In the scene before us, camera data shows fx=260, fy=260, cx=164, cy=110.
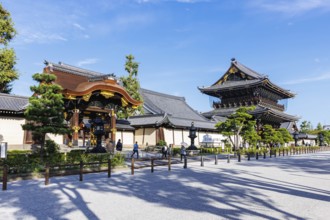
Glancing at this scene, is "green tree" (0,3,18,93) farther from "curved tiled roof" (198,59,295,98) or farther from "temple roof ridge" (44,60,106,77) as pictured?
"curved tiled roof" (198,59,295,98)

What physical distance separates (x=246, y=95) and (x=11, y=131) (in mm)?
36408

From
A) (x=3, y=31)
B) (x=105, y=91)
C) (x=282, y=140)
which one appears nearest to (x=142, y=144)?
(x=105, y=91)

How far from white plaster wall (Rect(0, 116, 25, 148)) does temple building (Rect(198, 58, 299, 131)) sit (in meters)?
31.6

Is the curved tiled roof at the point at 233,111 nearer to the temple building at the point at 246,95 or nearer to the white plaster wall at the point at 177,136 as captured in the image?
the temple building at the point at 246,95

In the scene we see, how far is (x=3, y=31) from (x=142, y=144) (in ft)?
75.4

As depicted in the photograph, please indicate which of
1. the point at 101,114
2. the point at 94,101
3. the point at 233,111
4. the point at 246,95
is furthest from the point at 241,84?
the point at 94,101

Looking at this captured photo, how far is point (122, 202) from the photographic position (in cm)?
754

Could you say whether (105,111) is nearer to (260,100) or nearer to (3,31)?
(3,31)

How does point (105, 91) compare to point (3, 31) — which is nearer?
point (3, 31)

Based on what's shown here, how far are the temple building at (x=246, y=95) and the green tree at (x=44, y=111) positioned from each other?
107 ft

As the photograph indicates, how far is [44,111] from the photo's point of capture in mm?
14406

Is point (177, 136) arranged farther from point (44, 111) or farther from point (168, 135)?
point (44, 111)

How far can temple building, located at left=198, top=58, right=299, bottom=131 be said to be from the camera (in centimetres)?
4335

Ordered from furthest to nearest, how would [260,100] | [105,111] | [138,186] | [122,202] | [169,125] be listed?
[260,100] → [169,125] → [105,111] → [138,186] → [122,202]
